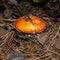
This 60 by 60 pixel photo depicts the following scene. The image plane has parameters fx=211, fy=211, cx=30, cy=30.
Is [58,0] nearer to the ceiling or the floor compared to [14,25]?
nearer to the ceiling

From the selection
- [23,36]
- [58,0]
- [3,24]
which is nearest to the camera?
[23,36]

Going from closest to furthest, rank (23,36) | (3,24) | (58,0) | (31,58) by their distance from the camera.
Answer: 1. (31,58)
2. (23,36)
3. (3,24)
4. (58,0)

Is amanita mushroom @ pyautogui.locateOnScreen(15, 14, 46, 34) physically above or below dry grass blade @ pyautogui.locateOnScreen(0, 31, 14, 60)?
above

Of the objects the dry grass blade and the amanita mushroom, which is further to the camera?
the amanita mushroom

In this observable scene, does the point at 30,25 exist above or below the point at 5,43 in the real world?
above

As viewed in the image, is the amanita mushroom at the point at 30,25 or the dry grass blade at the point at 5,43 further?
the amanita mushroom at the point at 30,25

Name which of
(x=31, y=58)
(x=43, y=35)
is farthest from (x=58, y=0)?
(x=31, y=58)

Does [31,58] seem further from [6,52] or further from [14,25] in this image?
[14,25]

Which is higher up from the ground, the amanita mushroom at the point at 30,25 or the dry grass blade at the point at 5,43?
the amanita mushroom at the point at 30,25
